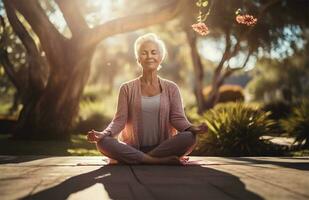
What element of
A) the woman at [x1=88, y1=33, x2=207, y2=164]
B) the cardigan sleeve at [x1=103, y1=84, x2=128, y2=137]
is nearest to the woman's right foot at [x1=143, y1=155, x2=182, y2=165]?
the woman at [x1=88, y1=33, x2=207, y2=164]

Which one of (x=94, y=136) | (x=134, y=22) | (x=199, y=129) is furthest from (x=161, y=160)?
(x=134, y=22)

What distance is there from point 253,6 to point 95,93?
32.6ft

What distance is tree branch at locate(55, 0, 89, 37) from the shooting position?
1234 centimetres

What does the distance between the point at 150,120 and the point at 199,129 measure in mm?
692

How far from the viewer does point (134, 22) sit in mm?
11945

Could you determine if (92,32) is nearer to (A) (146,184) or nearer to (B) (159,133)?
(B) (159,133)

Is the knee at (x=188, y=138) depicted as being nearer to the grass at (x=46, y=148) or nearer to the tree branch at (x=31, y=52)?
the grass at (x=46, y=148)

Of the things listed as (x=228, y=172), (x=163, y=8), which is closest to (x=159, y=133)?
(x=228, y=172)

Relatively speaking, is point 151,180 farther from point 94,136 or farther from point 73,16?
point 73,16

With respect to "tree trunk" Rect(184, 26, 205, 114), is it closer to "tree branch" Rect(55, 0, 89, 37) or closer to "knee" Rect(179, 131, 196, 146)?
"tree branch" Rect(55, 0, 89, 37)

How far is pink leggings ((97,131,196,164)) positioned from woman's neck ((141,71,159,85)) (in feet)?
2.56

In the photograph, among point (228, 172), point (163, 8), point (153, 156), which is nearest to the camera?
point (228, 172)

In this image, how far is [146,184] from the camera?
4445 mm

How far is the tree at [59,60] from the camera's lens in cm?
1197
